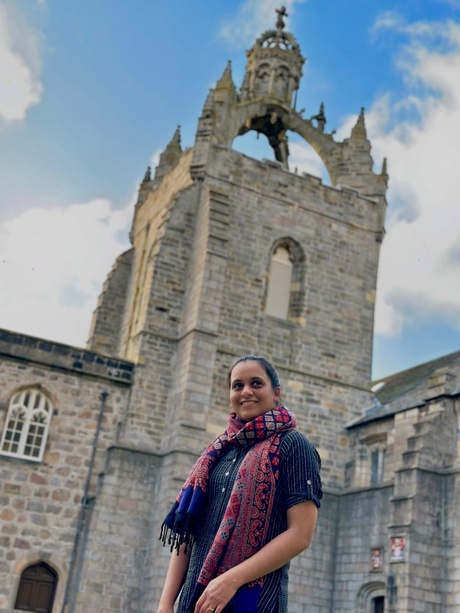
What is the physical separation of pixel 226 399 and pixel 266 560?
1810cm

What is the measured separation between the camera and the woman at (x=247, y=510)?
3.42 m

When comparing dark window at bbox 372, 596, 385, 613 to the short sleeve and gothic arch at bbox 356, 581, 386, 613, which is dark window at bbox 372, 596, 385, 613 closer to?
gothic arch at bbox 356, 581, 386, 613

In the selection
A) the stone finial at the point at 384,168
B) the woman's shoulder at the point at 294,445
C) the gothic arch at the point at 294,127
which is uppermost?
the gothic arch at the point at 294,127

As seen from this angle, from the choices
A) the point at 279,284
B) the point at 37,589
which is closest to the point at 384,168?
the point at 279,284

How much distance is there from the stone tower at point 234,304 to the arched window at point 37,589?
1.13 metres

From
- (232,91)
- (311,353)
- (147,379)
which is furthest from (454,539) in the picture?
(232,91)

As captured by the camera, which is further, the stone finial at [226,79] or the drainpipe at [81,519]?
the stone finial at [226,79]

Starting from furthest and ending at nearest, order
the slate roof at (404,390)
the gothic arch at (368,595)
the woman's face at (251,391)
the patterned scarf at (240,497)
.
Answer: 1. the slate roof at (404,390)
2. the gothic arch at (368,595)
3. the woman's face at (251,391)
4. the patterned scarf at (240,497)

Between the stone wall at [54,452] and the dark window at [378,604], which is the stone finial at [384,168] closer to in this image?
the stone wall at [54,452]

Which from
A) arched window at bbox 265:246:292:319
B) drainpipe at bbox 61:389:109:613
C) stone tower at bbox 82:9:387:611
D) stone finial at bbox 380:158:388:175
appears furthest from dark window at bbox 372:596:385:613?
stone finial at bbox 380:158:388:175

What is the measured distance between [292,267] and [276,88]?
280 inches

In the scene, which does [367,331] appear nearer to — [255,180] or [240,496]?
[255,180]

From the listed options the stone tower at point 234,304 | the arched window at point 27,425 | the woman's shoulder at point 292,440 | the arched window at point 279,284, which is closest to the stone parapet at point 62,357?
the stone tower at point 234,304

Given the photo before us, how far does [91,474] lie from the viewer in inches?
804
